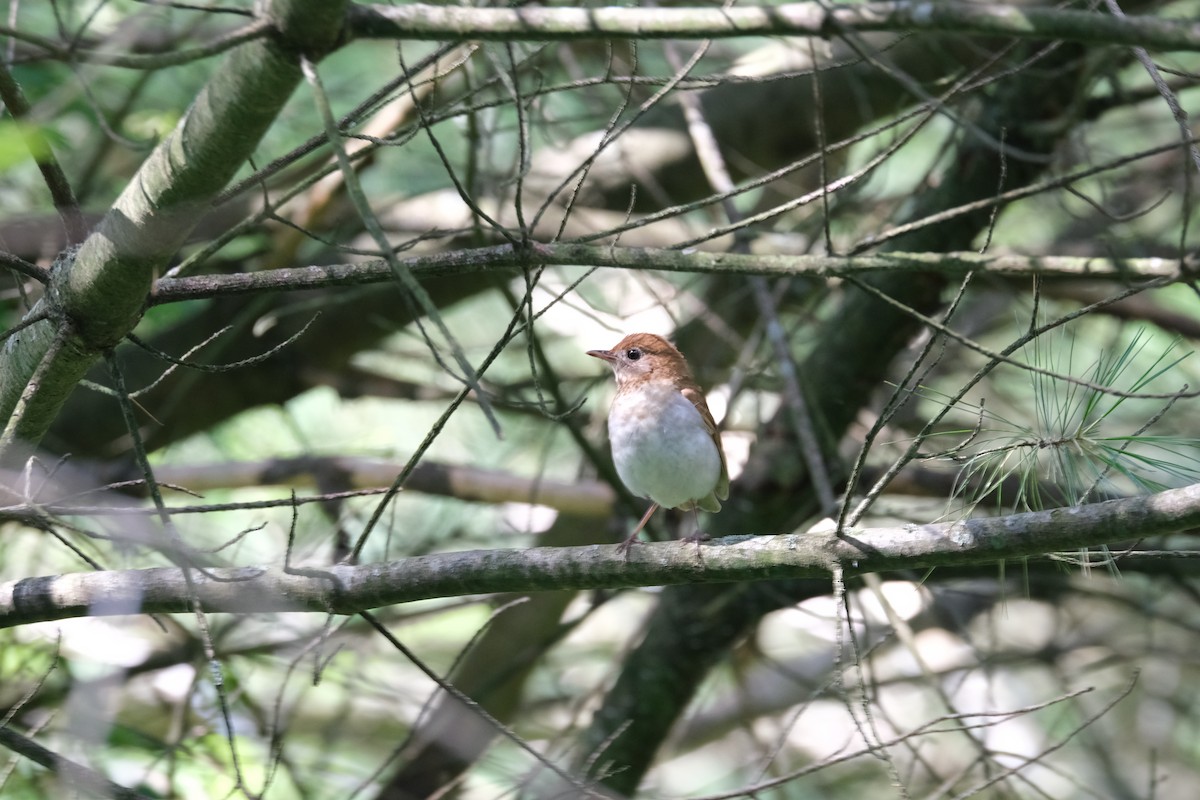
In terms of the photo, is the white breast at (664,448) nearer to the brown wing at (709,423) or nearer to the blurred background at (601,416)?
the brown wing at (709,423)

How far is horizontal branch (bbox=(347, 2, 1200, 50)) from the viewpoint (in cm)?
187

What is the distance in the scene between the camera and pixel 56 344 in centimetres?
270

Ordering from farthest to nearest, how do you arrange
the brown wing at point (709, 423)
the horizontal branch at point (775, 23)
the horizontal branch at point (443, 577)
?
the brown wing at point (709, 423) → the horizontal branch at point (443, 577) → the horizontal branch at point (775, 23)

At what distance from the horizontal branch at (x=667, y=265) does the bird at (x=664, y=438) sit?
174 cm

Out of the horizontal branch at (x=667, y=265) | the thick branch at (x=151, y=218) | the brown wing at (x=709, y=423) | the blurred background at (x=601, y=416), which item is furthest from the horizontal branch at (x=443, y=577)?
the brown wing at (x=709, y=423)

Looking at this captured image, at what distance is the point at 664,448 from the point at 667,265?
1.78 meters

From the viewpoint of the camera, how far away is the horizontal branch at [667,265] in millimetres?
2443

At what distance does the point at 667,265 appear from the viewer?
8.90 ft

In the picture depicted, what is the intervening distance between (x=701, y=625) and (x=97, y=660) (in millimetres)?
3032

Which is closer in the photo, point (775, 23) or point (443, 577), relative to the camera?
point (775, 23)

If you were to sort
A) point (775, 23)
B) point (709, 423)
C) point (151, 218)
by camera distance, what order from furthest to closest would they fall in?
point (709, 423) < point (151, 218) < point (775, 23)

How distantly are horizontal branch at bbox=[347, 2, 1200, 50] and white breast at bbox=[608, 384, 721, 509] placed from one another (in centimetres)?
246

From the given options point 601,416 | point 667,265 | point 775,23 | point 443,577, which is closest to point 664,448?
point 443,577

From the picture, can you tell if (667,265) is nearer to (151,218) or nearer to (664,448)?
(151,218)
